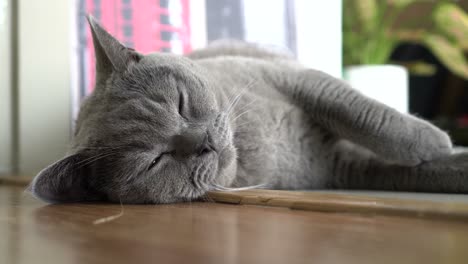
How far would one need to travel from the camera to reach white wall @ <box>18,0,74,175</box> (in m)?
1.86

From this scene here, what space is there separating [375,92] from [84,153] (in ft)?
5.78

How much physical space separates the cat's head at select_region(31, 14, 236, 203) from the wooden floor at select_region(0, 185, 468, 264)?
0.13 metres

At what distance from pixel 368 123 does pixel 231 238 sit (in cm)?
66

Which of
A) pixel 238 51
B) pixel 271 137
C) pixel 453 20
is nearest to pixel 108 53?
pixel 271 137

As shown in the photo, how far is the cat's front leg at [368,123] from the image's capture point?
1163mm

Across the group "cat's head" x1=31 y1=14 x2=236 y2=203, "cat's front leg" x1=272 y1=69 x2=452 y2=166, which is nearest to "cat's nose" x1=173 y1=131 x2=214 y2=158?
"cat's head" x1=31 y1=14 x2=236 y2=203

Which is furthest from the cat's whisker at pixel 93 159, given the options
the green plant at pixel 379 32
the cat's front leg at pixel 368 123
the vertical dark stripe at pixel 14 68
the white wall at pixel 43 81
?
the green plant at pixel 379 32

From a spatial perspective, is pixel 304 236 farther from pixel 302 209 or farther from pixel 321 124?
pixel 321 124

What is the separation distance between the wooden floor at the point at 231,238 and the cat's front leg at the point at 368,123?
43 cm

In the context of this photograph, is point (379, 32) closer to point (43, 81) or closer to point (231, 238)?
point (43, 81)

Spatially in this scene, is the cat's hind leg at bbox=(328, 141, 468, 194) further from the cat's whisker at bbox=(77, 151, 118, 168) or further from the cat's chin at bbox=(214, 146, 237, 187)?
the cat's whisker at bbox=(77, 151, 118, 168)

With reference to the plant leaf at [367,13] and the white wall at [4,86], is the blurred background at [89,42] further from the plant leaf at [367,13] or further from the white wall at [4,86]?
the plant leaf at [367,13]

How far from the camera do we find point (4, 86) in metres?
1.86

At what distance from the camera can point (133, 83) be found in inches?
44.8
